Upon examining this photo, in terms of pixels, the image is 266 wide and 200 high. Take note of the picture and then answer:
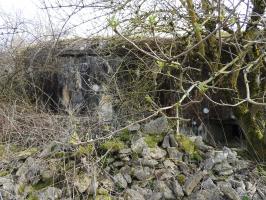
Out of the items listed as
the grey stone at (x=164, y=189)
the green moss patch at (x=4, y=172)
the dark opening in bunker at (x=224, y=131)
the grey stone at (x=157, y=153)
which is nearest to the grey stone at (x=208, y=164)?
the grey stone at (x=157, y=153)

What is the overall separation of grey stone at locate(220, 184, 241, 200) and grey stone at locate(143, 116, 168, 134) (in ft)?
3.38

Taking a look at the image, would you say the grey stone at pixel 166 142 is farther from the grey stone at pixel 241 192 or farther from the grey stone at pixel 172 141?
the grey stone at pixel 241 192

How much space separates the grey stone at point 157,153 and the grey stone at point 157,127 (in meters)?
0.29

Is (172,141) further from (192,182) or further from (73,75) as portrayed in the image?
(73,75)

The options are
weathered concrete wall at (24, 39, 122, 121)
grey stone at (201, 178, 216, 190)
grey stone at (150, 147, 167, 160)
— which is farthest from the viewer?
weathered concrete wall at (24, 39, 122, 121)

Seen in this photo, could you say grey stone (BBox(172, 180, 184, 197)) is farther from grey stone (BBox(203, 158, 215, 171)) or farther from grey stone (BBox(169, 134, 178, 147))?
grey stone (BBox(169, 134, 178, 147))

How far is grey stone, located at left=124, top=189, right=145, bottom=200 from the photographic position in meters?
4.09

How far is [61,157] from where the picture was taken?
179 inches

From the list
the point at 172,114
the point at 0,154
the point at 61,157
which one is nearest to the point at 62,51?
the point at 172,114

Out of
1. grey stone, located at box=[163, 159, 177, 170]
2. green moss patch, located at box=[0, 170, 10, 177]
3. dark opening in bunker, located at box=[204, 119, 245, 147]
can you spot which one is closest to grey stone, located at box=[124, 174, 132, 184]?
grey stone, located at box=[163, 159, 177, 170]

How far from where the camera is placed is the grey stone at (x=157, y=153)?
457 cm

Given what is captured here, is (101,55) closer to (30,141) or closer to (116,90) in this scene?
(116,90)

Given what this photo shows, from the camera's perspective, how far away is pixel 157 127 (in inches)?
195

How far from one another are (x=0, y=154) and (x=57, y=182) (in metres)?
1.24
